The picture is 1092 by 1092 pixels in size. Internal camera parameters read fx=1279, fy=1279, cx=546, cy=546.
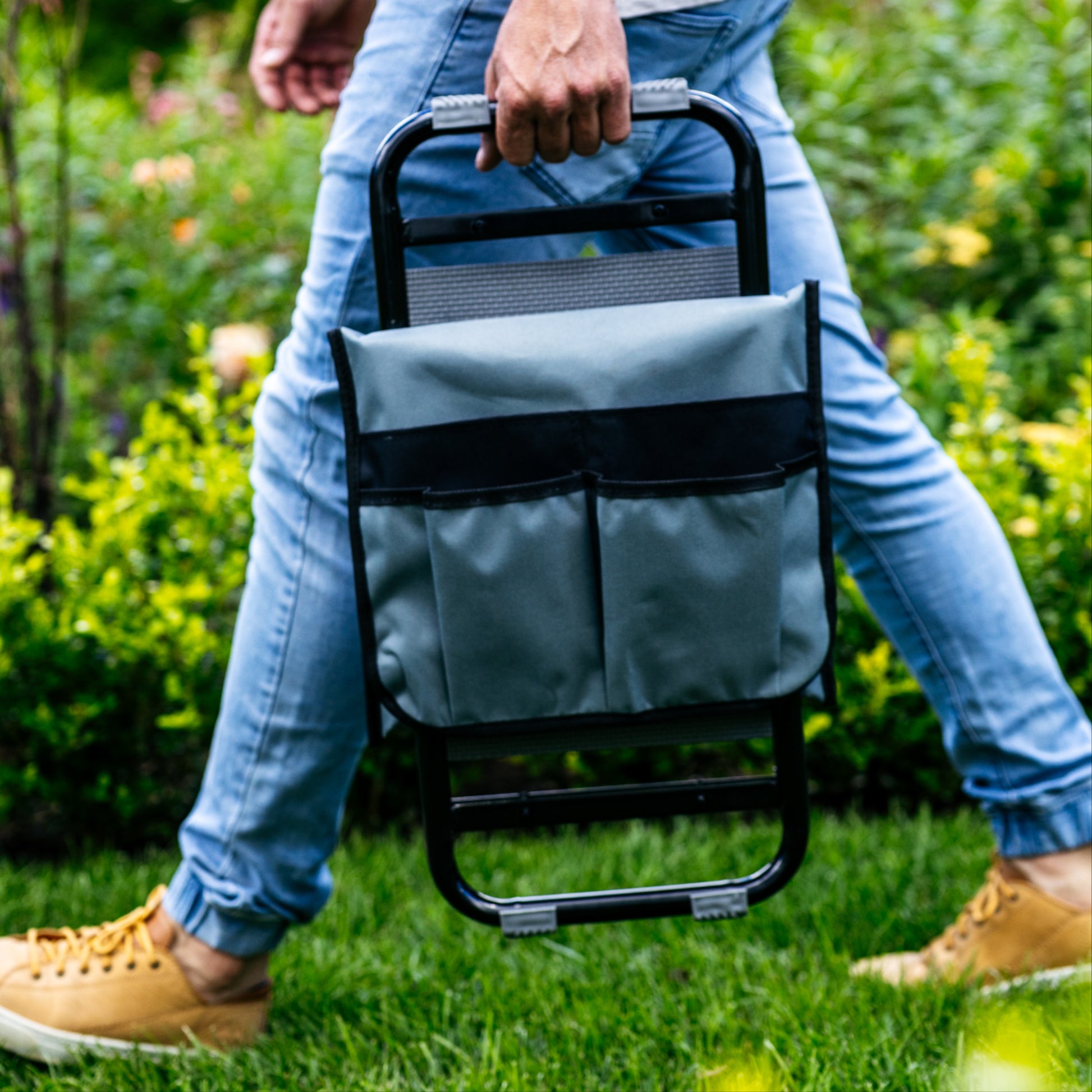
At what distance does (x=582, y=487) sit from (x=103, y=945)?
0.92 meters

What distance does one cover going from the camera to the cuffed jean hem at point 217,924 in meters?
1.60

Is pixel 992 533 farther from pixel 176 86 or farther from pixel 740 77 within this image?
pixel 176 86

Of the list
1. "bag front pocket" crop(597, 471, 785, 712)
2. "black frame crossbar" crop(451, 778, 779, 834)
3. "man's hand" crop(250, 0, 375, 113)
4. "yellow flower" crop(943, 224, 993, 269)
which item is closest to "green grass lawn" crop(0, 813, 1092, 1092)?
"black frame crossbar" crop(451, 778, 779, 834)

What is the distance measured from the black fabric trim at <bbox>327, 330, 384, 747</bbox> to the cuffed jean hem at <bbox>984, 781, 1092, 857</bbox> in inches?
32.1

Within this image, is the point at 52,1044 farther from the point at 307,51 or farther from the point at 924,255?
the point at 924,255

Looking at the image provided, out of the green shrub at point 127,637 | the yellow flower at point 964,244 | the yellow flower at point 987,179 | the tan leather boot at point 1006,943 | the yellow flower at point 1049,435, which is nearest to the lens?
the tan leather boot at point 1006,943

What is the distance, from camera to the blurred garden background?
156cm

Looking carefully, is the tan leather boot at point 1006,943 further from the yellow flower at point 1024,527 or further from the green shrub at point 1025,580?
the yellow flower at point 1024,527

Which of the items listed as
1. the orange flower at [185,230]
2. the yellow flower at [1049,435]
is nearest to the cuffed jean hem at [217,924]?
the yellow flower at [1049,435]

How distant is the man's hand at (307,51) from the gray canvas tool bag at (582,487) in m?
0.72

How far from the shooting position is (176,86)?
5.14 m

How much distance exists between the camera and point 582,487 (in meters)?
1.26

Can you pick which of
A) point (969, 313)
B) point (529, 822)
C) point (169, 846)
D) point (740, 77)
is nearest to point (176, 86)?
point (969, 313)

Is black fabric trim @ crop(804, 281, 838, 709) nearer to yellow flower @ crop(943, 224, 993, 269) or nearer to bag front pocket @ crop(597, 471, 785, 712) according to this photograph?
bag front pocket @ crop(597, 471, 785, 712)
